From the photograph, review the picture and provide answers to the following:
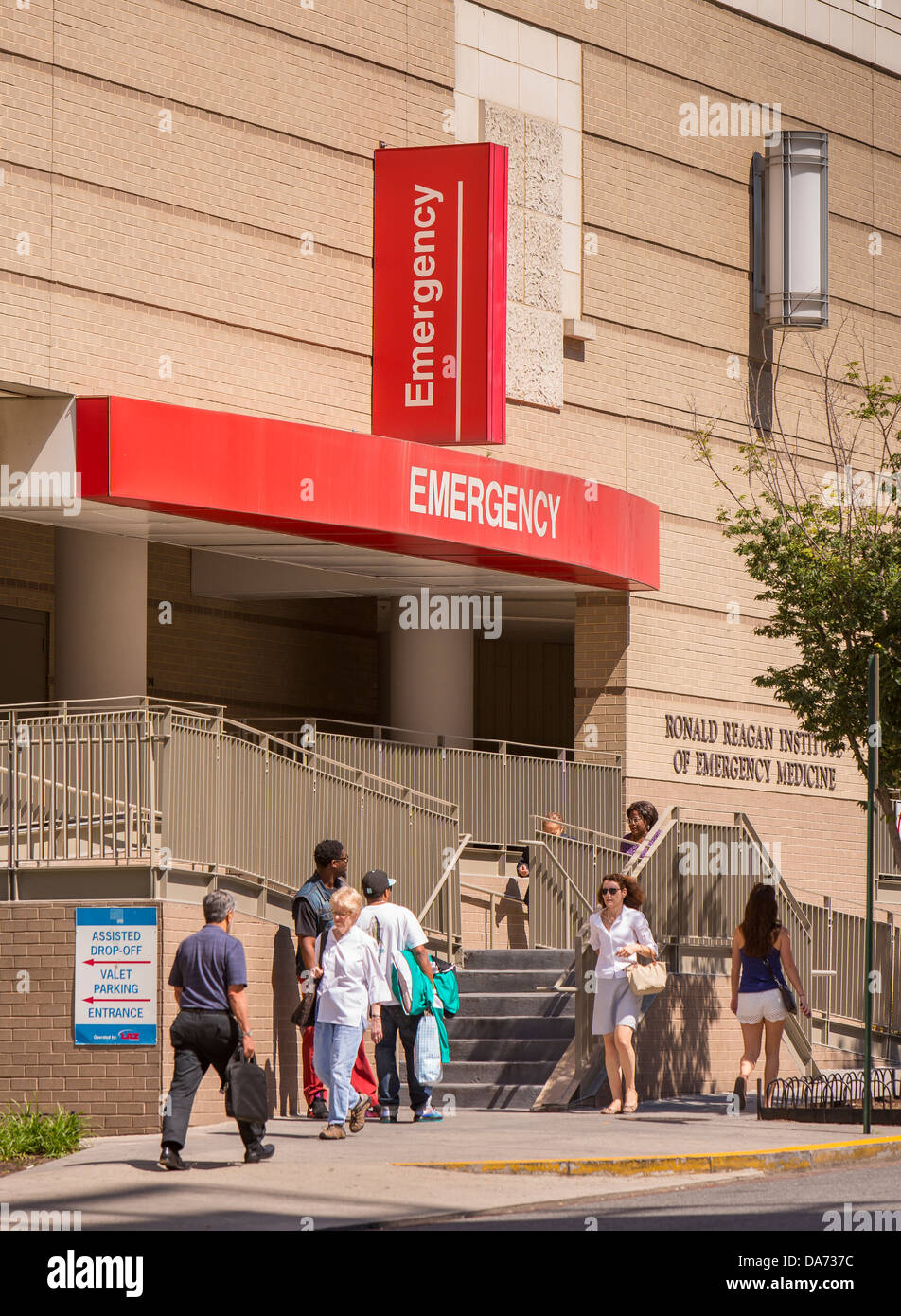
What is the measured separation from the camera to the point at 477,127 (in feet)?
70.9

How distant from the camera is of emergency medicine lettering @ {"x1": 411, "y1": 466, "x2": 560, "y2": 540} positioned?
62.3ft

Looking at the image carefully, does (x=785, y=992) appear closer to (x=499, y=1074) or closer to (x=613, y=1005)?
(x=613, y=1005)

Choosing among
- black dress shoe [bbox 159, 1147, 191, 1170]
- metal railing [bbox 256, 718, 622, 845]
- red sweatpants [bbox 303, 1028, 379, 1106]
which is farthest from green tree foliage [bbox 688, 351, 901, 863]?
black dress shoe [bbox 159, 1147, 191, 1170]

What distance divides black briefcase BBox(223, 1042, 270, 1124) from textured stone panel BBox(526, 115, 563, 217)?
1224 cm

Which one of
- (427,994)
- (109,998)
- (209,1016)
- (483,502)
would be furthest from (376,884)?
(483,502)

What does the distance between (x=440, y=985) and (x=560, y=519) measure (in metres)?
6.76

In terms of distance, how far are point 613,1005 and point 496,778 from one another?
673 centimetres

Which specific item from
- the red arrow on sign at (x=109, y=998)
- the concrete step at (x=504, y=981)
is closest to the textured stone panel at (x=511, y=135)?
the concrete step at (x=504, y=981)

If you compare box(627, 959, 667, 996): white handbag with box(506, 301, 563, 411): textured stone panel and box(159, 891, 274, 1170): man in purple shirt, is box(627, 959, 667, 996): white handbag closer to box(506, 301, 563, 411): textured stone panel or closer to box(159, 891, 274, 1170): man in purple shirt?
box(159, 891, 274, 1170): man in purple shirt

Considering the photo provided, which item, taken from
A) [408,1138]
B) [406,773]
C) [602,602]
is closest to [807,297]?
[602,602]

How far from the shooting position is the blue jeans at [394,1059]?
14719mm

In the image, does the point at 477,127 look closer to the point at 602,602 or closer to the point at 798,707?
the point at 602,602

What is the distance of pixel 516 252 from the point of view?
851 inches

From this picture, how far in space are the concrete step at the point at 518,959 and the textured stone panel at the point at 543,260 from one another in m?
7.15
